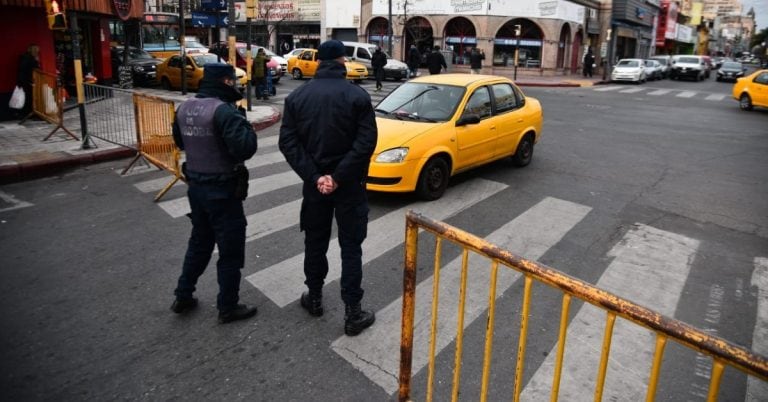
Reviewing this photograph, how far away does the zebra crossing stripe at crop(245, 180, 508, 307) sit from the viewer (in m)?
4.81

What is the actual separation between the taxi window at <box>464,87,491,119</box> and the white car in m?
30.1

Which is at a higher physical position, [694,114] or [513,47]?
[513,47]

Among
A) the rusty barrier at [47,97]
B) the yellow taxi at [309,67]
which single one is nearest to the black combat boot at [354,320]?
the rusty barrier at [47,97]

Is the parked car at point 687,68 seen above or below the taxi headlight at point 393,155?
above

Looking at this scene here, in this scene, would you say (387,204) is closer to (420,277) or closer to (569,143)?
(420,277)

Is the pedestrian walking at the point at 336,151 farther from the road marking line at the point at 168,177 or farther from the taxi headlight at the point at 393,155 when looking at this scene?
the road marking line at the point at 168,177

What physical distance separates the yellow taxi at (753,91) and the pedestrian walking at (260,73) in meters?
17.0

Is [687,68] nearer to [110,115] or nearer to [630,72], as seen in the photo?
[630,72]

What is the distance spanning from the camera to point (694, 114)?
18.4 metres

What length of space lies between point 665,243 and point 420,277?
119 inches

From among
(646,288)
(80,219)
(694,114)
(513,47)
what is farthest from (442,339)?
(513,47)

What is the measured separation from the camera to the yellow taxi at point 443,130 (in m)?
6.96

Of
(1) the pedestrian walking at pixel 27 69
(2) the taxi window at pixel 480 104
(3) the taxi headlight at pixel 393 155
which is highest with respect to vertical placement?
(1) the pedestrian walking at pixel 27 69

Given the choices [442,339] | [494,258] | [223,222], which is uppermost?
[494,258]
